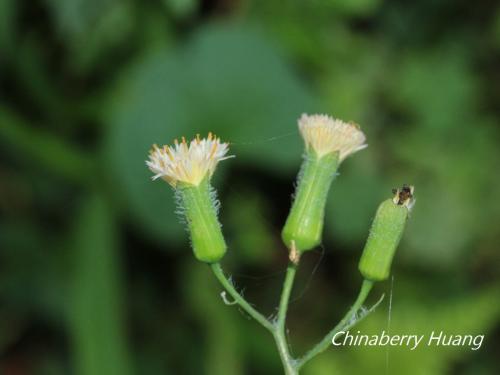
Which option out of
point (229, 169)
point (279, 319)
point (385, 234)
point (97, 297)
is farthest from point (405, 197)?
point (229, 169)

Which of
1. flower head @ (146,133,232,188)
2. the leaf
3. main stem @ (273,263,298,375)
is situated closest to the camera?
main stem @ (273,263,298,375)

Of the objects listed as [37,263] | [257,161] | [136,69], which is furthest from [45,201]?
[257,161]

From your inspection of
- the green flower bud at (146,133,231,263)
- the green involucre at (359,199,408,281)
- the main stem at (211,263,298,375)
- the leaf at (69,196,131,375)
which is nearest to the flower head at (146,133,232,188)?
the green flower bud at (146,133,231,263)

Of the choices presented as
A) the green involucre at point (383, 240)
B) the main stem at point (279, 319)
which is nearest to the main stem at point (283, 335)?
the main stem at point (279, 319)

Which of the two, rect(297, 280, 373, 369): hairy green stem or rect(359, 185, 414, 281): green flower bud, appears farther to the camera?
rect(359, 185, 414, 281): green flower bud

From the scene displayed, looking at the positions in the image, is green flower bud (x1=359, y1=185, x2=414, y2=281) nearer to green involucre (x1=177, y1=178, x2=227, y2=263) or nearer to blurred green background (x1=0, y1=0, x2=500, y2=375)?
green involucre (x1=177, y1=178, x2=227, y2=263)

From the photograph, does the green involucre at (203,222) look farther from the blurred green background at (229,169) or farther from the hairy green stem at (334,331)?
the blurred green background at (229,169)
